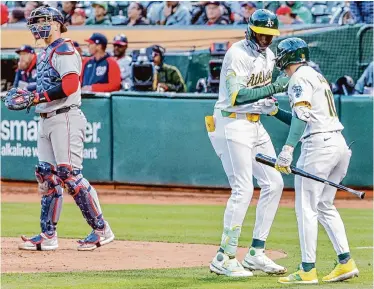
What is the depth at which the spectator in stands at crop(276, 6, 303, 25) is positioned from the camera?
1664cm

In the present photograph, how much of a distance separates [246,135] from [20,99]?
2303 millimetres

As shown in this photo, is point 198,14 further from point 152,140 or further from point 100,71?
point 152,140

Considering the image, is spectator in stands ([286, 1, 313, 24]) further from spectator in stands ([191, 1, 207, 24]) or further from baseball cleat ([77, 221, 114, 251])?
baseball cleat ([77, 221, 114, 251])

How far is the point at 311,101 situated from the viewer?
7090mm

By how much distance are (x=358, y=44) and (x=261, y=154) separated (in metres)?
9.09

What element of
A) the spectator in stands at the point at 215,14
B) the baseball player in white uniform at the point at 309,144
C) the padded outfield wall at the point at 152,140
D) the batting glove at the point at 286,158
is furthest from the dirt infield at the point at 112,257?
the spectator in stands at the point at 215,14

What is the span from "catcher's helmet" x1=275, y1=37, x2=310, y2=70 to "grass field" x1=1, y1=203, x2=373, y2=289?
160 cm

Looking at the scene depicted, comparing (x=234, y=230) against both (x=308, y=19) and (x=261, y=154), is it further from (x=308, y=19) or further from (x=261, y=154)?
(x=308, y=19)

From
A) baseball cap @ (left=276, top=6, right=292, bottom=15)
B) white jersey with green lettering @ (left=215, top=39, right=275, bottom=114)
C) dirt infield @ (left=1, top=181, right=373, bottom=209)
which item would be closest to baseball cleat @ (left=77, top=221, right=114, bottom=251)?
white jersey with green lettering @ (left=215, top=39, right=275, bottom=114)

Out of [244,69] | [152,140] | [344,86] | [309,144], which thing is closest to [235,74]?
[244,69]

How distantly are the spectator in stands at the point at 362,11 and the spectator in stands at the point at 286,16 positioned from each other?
948 millimetres

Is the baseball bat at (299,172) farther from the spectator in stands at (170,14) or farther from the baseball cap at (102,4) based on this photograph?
the baseball cap at (102,4)

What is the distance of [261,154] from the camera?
748cm

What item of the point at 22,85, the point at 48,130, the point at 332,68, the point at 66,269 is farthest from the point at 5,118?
the point at 66,269
